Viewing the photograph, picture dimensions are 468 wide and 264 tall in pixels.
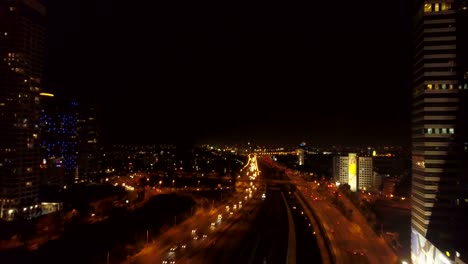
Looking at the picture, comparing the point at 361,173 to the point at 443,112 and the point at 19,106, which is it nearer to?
the point at 443,112

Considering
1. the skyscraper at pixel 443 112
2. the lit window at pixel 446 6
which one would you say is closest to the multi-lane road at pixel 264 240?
the skyscraper at pixel 443 112

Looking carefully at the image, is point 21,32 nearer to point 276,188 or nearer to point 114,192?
point 114,192

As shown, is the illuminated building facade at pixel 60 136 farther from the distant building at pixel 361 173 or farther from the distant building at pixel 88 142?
the distant building at pixel 361 173

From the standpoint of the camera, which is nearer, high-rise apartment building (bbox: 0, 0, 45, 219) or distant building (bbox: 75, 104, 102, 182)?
high-rise apartment building (bbox: 0, 0, 45, 219)

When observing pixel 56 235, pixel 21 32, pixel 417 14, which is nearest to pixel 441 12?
pixel 417 14

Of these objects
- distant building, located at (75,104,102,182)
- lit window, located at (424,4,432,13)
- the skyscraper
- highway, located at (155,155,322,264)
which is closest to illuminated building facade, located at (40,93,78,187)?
distant building, located at (75,104,102,182)

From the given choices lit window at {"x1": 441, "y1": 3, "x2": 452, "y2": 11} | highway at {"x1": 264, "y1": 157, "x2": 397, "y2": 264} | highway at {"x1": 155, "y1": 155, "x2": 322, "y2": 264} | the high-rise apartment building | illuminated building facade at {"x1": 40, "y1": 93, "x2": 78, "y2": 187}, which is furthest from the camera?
illuminated building facade at {"x1": 40, "y1": 93, "x2": 78, "y2": 187}

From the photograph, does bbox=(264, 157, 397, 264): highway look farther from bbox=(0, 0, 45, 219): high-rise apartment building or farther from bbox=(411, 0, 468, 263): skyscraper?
bbox=(0, 0, 45, 219): high-rise apartment building
